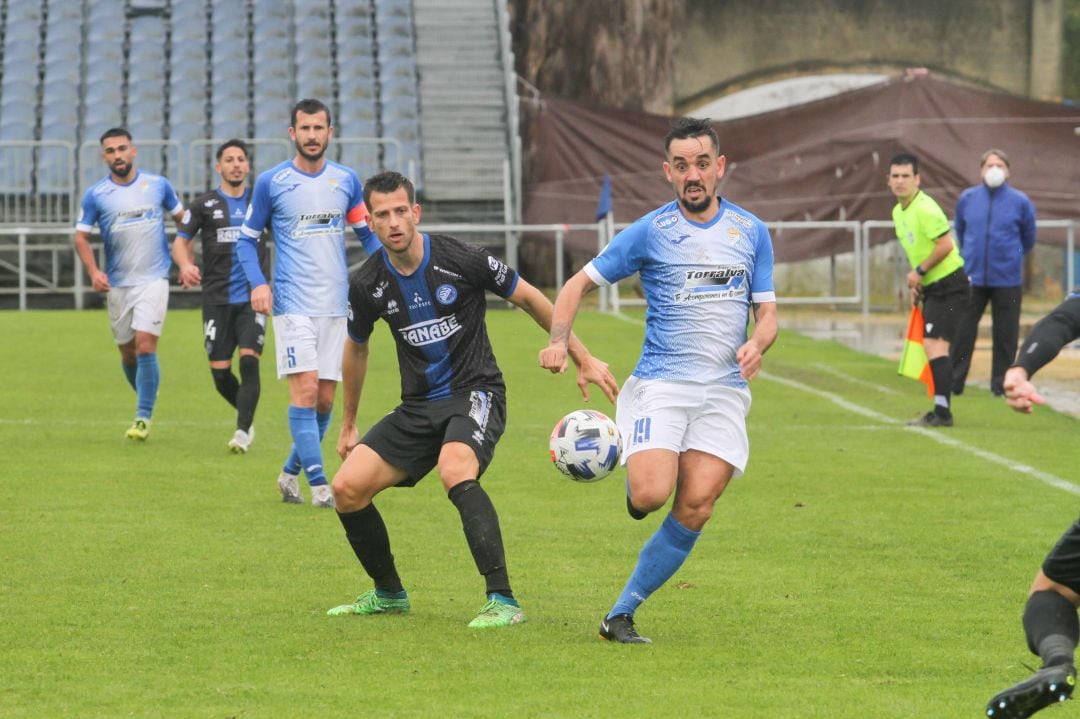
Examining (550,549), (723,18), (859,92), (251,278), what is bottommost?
Result: (550,549)

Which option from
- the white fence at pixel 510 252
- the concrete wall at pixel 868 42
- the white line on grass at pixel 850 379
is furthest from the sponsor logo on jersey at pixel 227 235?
the concrete wall at pixel 868 42

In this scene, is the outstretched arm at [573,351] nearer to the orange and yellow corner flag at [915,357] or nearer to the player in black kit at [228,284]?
the player in black kit at [228,284]

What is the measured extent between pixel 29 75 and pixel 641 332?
14496mm

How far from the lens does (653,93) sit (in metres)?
33.9

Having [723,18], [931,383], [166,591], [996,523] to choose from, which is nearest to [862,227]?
[723,18]

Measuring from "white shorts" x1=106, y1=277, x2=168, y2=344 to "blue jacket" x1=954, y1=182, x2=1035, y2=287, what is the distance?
7.11 metres

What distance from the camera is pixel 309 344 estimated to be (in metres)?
10.7

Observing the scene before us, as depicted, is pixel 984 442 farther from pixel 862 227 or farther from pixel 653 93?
pixel 653 93

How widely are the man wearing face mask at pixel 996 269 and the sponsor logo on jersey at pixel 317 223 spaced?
768 centimetres

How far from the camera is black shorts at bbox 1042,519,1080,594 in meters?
5.30

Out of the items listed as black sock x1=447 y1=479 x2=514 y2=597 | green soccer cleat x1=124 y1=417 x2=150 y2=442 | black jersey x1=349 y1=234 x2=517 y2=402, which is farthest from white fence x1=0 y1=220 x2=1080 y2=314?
black sock x1=447 y1=479 x2=514 y2=597

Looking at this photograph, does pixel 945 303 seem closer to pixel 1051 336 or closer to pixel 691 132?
pixel 691 132

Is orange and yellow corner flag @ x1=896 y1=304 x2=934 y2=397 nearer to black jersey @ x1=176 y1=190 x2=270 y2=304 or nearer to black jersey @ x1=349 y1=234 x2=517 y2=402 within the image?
black jersey @ x1=176 y1=190 x2=270 y2=304

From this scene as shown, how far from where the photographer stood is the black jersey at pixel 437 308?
7.56 metres
